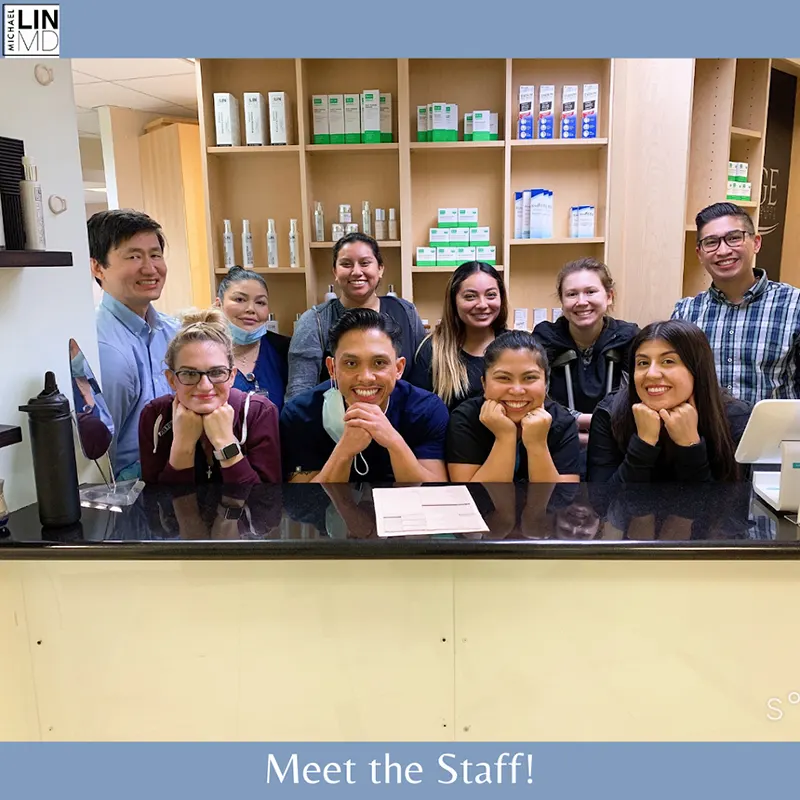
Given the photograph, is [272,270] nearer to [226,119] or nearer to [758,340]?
[226,119]

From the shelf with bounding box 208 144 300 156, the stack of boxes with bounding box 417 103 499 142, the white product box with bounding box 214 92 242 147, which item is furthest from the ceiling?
the stack of boxes with bounding box 417 103 499 142

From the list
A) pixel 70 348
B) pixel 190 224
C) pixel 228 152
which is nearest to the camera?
pixel 70 348

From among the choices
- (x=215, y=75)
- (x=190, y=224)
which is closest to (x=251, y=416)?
(x=215, y=75)

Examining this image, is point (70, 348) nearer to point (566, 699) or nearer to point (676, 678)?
point (566, 699)

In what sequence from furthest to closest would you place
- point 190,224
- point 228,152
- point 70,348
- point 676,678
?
1. point 190,224
2. point 228,152
3. point 70,348
4. point 676,678

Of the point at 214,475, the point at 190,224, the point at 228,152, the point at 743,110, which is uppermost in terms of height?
the point at 743,110

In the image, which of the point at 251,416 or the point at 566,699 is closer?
the point at 566,699

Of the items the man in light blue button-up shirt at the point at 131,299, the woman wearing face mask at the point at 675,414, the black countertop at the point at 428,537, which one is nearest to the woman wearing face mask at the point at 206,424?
the black countertop at the point at 428,537

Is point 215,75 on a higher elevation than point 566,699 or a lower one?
higher

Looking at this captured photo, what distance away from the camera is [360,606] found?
137cm

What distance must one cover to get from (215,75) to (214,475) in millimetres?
2537

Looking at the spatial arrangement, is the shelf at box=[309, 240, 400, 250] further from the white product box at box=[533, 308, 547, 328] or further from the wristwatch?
the wristwatch

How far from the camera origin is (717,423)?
5.52ft

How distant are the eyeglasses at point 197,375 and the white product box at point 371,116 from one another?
2.06 meters
